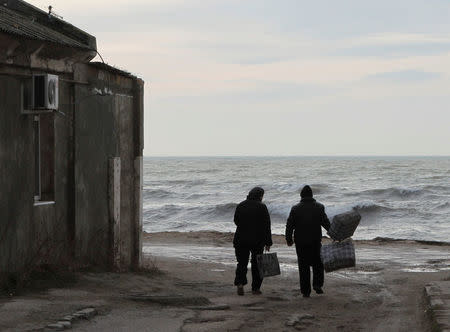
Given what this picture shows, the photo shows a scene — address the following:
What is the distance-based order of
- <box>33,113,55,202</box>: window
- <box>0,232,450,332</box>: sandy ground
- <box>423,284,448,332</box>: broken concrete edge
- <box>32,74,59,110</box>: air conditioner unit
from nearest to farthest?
<box>423,284,448,332</box>: broken concrete edge < <box>0,232,450,332</box>: sandy ground < <box>32,74,59,110</box>: air conditioner unit < <box>33,113,55,202</box>: window

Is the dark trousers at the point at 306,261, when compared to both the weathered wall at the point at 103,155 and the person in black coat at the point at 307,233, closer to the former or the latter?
the person in black coat at the point at 307,233

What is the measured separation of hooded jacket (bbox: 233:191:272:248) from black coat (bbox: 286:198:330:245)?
0.34 metres

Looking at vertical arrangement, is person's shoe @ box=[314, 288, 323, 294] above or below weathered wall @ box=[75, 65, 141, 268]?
below

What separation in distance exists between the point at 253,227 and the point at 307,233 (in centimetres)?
79

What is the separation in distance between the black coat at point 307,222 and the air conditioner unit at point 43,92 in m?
3.92

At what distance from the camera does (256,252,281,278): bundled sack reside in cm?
1379

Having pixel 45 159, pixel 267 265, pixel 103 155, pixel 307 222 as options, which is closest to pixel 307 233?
pixel 307 222

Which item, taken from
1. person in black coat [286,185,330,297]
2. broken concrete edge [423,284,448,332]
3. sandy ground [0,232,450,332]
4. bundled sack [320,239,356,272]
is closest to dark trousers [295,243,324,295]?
person in black coat [286,185,330,297]

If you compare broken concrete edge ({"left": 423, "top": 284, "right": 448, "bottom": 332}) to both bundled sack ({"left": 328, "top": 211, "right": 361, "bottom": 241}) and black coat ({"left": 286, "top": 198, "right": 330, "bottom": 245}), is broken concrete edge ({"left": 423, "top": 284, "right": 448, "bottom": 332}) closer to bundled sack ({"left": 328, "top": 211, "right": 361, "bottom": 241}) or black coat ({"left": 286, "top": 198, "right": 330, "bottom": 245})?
bundled sack ({"left": 328, "top": 211, "right": 361, "bottom": 241})

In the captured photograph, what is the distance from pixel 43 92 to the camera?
40.1 feet

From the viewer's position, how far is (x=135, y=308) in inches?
455

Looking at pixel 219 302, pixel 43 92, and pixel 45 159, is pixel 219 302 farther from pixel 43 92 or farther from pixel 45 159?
pixel 43 92

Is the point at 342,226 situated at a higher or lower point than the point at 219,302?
higher

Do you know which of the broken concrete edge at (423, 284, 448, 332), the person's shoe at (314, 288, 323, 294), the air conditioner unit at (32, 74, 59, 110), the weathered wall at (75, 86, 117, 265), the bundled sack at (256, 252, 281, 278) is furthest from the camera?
the weathered wall at (75, 86, 117, 265)
